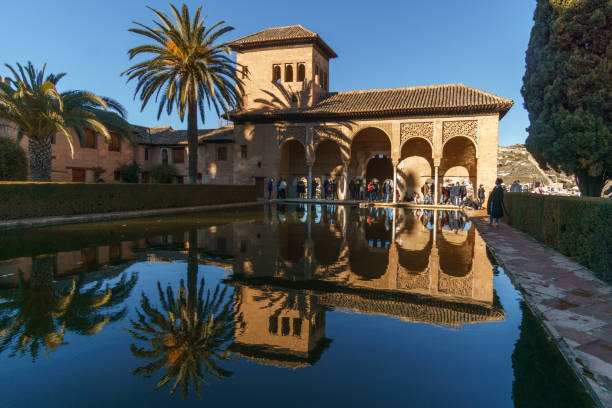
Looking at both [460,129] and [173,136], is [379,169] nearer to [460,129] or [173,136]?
[460,129]

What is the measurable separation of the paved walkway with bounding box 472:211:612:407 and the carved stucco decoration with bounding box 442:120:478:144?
16.4 meters

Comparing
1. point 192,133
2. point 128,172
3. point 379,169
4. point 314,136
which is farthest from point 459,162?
point 128,172

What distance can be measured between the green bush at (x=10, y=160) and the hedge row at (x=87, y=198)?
5.40 meters

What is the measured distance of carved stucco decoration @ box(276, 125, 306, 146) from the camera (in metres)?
25.3

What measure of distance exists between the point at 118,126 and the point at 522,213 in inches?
640

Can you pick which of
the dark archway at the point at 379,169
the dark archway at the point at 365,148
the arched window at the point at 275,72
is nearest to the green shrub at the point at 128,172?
the arched window at the point at 275,72

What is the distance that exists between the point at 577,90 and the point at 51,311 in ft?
48.0

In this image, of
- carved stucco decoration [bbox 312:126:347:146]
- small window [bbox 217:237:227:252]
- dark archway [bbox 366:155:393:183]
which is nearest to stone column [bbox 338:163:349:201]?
carved stucco decoration [bbox 312:126:347:146]

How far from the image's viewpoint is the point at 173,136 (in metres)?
29.8

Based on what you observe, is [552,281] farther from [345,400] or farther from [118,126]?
[118,126]

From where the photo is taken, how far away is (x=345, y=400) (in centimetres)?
199

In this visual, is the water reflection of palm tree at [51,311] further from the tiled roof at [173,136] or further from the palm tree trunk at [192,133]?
the tiled roof at [173,136]

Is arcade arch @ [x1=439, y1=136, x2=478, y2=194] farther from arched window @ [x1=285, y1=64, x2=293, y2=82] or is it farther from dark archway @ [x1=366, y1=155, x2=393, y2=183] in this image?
arched window @ [x1=285, y1=64, x2=293, y2=82]

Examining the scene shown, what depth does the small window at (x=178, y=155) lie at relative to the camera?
29.2m
